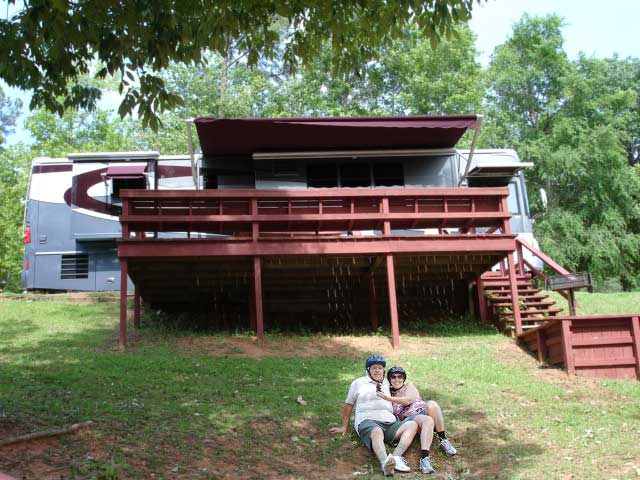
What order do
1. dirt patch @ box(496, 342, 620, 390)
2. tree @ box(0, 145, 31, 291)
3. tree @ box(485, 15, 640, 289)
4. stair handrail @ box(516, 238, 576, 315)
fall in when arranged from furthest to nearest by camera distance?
tree @ box(0, 145, 31, 291) → tree @ box(485, 15, 640, 289) → stair handrail @ box(516, 238, 576, 315) → dirt patch @ box(496, 342, 620, 390)

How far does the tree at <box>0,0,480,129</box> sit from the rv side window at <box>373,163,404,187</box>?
792cm

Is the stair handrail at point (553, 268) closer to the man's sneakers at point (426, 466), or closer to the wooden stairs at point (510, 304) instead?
the wooden stairs at point (510, 304)

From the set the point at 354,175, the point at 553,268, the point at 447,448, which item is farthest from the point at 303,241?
the point at 447,448

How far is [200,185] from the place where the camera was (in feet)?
54.2

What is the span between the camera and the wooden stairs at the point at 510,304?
1366 centimetres

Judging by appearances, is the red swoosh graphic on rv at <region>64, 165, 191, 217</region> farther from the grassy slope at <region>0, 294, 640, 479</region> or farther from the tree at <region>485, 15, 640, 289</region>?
the tree at <region>485, 15, 640, 289</region>

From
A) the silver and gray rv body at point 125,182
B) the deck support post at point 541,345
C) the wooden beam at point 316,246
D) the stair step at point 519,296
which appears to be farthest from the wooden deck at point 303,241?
the silver and gray rv body at point 125,182

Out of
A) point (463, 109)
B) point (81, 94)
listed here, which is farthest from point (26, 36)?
point (463, 109)

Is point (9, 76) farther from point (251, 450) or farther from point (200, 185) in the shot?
point (200, 185)

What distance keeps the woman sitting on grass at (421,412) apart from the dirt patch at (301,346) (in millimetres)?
4273

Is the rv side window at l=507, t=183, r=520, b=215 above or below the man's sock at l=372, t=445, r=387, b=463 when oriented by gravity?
above

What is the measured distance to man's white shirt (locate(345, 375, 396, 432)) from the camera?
7.38 metres

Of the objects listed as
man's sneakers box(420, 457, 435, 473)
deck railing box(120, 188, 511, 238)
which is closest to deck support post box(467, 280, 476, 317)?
deck railing box(120, 188, 511, 238)

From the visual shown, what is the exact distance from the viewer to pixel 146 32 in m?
7.15
